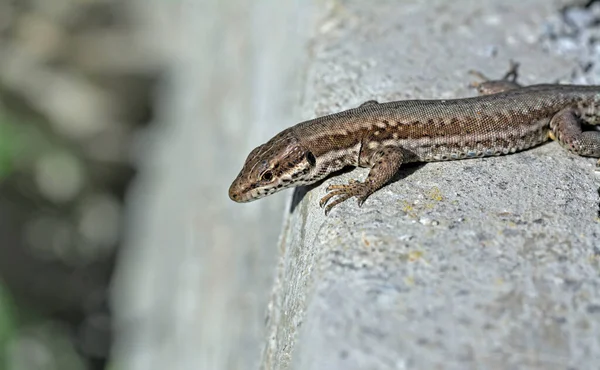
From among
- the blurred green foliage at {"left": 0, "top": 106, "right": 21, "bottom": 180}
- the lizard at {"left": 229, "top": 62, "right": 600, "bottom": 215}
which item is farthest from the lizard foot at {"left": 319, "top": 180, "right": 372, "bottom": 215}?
the blurred green foliage at {"left": 0, "top": 106, "right": 21, "bottom": 180}

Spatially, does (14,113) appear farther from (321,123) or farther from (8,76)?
(321,123)

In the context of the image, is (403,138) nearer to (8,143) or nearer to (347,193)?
(347,193)

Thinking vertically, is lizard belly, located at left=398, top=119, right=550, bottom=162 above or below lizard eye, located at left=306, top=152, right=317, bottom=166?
above

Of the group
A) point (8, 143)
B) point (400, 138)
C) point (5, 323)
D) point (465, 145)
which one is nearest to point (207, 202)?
point (5, 323)

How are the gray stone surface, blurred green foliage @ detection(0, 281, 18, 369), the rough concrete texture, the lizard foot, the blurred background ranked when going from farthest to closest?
blurred green foliage @ detection(0, 281, 18, 369) → the blurred background → the gray stone surface → the lizard foot → the rough concrete texture

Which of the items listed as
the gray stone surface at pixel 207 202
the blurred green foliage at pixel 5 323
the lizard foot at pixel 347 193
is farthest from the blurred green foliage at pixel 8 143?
the lizard foot at pixel 347 193

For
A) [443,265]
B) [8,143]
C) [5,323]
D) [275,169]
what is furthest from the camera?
[8,143]

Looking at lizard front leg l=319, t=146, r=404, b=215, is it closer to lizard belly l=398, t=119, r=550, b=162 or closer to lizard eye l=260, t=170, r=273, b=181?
lizard belly l=398, t=119, r=550, b=162

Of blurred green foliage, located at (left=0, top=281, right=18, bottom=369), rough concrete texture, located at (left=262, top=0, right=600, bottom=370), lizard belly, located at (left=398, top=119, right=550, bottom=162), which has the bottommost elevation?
blurred green foliage, located at (left=0, top=281, right=18, bottom=369)
